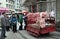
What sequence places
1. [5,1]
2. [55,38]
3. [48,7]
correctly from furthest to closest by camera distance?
[5,1] → [48,7] → [55,38]

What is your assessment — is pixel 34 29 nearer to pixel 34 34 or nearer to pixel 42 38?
pixel 34 34

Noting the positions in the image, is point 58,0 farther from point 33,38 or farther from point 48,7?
point 33,38

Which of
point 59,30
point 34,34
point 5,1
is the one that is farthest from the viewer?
point 5,1

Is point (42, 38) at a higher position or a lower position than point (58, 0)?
lower

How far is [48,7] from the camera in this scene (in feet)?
85.5

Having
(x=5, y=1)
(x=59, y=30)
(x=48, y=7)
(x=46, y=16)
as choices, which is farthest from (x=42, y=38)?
(x=5, y=1)

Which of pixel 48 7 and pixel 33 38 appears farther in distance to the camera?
pixel 48 7

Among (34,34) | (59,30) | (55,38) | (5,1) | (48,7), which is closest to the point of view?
(55,38)

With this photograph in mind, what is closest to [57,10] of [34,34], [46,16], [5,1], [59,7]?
[59,7]

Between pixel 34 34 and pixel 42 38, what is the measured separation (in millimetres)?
1387

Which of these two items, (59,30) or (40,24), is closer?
(40,24)

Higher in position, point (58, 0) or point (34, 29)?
point (58, 0)

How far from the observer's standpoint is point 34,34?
18281 mm

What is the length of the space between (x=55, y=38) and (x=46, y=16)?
2971 mm
